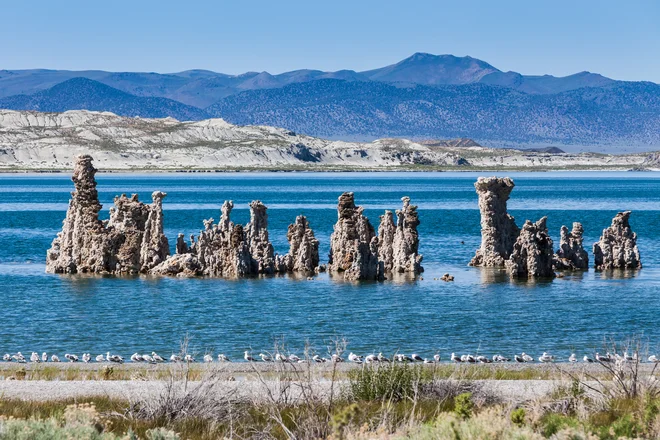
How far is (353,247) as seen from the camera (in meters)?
45.7

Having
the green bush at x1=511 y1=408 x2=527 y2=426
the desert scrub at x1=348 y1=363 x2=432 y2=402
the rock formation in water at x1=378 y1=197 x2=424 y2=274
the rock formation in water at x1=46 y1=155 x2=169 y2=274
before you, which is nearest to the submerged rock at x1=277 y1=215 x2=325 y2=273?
the rock formation in water at x1=378 y1=197 x2=424 y2=274

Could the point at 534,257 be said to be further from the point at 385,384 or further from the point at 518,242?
the point at 385,384

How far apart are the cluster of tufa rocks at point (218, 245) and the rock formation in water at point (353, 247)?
42mm

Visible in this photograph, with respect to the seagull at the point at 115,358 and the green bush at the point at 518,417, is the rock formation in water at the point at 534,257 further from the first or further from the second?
the green bush at the point at 518,417

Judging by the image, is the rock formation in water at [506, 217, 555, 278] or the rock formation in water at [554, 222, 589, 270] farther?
the rock formation in water at [554, 222, 589, 270]

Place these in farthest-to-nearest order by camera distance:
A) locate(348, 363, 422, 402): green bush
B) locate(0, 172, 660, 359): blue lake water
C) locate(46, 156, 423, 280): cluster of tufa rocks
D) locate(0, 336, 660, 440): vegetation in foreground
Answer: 1. locate(46, 156, 423, 280): cluster of tufa rocks
2. locate(0, 172, 660, 359): blue lake water
3. locate(348, 363, 422, 402): green bush
4. locate(0, 336, 660, 440): vegetation in foreground

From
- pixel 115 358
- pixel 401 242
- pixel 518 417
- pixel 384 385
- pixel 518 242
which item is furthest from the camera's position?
pixel 401 242

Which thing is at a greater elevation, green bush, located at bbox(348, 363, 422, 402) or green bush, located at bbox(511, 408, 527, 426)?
green bush, located at bbox(511, 408, 527, 426)

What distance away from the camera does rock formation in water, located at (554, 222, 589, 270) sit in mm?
47822

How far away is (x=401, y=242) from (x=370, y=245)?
2036 mm

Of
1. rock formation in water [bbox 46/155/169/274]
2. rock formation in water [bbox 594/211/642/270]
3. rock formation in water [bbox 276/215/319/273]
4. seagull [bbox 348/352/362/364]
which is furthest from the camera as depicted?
rock formation in water [bbox 594/211/642/270]

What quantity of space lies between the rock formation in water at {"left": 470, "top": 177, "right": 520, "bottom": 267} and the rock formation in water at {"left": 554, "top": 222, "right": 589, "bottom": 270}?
2193 millimetres

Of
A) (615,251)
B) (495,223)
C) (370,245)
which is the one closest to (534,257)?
(495,223)

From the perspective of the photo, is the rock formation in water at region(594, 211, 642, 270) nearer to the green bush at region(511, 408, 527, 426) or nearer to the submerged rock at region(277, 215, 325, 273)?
the submerged rock at region(277, 215, 325, 273)
